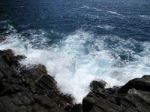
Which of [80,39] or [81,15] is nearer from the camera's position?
[80,39]

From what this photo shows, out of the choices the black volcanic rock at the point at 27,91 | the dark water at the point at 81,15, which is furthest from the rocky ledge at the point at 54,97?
the dark water at the point at 81,15

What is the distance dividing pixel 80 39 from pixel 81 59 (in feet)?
32.4

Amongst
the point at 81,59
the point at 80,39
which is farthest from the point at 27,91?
the point at 80,39

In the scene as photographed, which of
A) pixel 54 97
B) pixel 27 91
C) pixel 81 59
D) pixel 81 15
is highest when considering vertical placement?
pixel 81 15

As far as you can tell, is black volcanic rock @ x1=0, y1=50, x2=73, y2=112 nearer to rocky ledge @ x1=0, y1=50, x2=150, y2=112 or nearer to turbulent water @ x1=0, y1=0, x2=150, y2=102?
rocky ledge @ x1=0, y1=50, x2=150, y2=112

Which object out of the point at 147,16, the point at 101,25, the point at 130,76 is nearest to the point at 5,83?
the point at 130,76

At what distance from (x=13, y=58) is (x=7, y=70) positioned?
7324 millimetres

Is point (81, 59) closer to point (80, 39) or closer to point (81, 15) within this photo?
point (80, 39)

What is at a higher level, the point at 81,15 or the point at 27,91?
the point at 81,15

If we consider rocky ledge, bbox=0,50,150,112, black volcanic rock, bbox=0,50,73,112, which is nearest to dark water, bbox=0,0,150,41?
black volcanic rock, bbox=0,50,73,112

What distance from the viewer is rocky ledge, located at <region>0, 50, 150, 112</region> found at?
21781 mm

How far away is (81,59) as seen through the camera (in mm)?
40031

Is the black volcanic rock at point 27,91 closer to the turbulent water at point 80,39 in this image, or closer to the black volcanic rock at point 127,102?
the turbulent water at point 80,39

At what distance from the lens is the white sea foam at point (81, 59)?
3394cm
